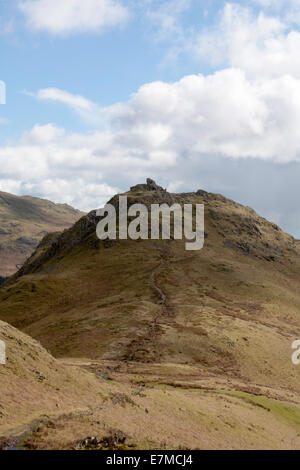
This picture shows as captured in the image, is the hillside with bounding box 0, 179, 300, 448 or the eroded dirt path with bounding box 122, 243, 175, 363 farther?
the eroded dirt path with bounding box 122, 243, 175, 363

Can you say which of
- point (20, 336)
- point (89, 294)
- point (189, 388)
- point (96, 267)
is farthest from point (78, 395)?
point (96, 267)

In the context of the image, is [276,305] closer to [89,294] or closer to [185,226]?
[89,294]

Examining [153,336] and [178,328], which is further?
[178,328]

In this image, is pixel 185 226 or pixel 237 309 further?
pixel 185 226

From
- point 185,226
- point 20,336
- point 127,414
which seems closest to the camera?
point 127,414

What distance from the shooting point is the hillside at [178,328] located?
35.7 m

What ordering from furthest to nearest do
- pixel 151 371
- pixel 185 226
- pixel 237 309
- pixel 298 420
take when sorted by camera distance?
pixel 185 226
pixel 237 309
pixel 151 371
pixel 298 420

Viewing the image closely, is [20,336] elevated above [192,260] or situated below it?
below

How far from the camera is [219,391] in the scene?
161ft

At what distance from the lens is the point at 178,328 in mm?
81750

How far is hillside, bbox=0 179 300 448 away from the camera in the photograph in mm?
35656

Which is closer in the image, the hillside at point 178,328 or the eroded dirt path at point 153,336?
the hillside at point 178,328

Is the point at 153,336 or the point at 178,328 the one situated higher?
the point at 178,328

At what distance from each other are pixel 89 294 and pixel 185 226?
76179 millimetres
